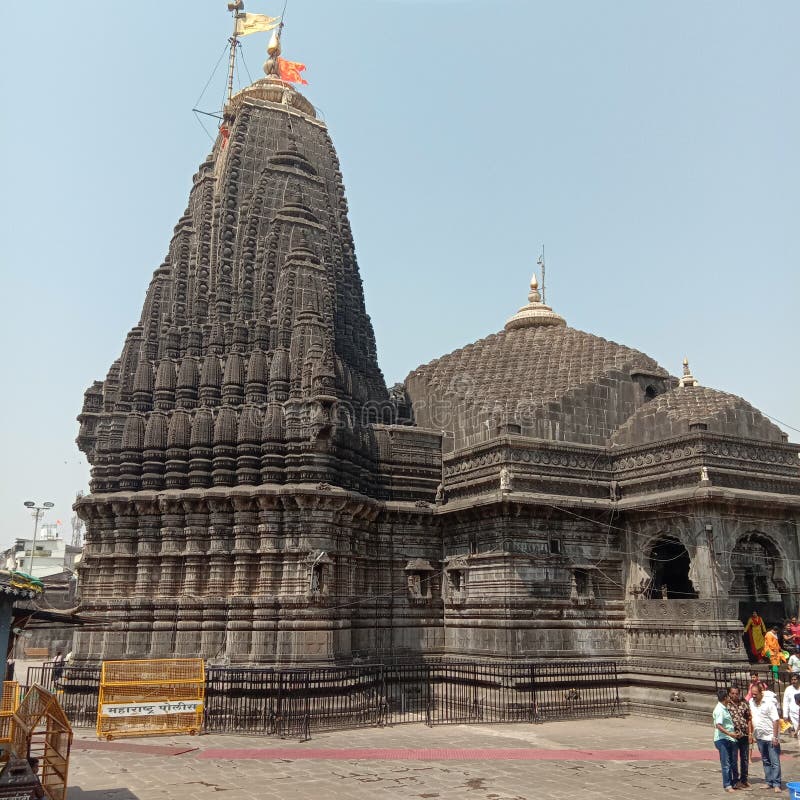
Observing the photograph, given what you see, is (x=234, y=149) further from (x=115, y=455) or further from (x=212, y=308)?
(x=115, y=455)

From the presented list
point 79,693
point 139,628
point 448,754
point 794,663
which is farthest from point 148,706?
point 794,663

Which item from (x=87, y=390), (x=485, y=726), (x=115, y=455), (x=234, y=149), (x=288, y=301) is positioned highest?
(x=234, y=149)

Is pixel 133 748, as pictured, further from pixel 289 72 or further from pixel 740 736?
pixel 289 72

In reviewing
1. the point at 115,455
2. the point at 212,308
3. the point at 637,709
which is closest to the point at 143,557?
the point at 115,455

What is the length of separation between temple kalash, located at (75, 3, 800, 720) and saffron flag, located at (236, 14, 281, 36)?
10084 millimetres

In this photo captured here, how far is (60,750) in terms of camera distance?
1088cm

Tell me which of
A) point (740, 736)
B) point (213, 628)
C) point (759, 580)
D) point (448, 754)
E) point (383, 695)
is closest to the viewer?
point (740, 736)

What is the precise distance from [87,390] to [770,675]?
78.6 ft

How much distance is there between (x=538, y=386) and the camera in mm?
25984

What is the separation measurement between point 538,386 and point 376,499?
266 inches

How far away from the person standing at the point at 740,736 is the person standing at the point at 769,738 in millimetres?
213

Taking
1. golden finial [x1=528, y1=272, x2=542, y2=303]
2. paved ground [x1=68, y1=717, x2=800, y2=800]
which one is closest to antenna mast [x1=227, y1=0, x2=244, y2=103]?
golden finial [x1=528, y1=272, x2=542, y2=303]

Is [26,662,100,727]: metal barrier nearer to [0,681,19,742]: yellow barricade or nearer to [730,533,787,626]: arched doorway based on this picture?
[0,681,19,742]: yellow barricade

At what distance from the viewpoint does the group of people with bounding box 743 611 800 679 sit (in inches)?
789
